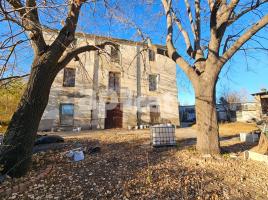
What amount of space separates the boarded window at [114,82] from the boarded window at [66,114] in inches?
154

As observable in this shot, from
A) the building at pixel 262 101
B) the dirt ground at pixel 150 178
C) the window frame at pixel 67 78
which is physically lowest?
the dirt ground at pixel 150 178

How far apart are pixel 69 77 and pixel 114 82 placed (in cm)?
391

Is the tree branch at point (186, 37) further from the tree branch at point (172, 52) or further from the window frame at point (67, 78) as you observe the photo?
the window frame at point (67, 78)

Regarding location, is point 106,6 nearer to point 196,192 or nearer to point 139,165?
point 139,165

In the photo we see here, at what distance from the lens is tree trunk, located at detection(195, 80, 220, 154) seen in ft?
18.1

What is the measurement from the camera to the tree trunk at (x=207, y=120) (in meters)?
5.52

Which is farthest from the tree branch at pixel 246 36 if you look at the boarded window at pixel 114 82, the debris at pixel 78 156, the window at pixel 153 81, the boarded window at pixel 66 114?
the window at pixel 153 81

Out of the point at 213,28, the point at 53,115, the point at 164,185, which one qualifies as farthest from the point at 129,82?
the point at 164,185

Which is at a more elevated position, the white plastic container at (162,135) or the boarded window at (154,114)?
the boarded window at (154,114)

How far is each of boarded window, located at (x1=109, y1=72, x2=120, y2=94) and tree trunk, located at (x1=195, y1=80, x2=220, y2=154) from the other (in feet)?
40.8

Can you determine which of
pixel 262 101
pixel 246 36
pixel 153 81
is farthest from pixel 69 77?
pixel 262 101

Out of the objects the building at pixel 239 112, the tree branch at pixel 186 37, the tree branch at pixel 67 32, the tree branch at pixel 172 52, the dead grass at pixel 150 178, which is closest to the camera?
the dead grass at pixel 150 178

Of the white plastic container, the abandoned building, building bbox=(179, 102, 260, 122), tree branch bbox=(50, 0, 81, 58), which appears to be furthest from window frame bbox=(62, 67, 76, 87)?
building bbox=(179, 102, 260, 122)

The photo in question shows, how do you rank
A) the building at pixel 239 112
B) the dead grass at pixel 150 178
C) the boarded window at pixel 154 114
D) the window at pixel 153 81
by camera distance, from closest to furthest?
the dead grass at pixel 150 178 < the boarded window at pixel 154 114 < the window at pixel 153 81 < the building at pixel 239 112
